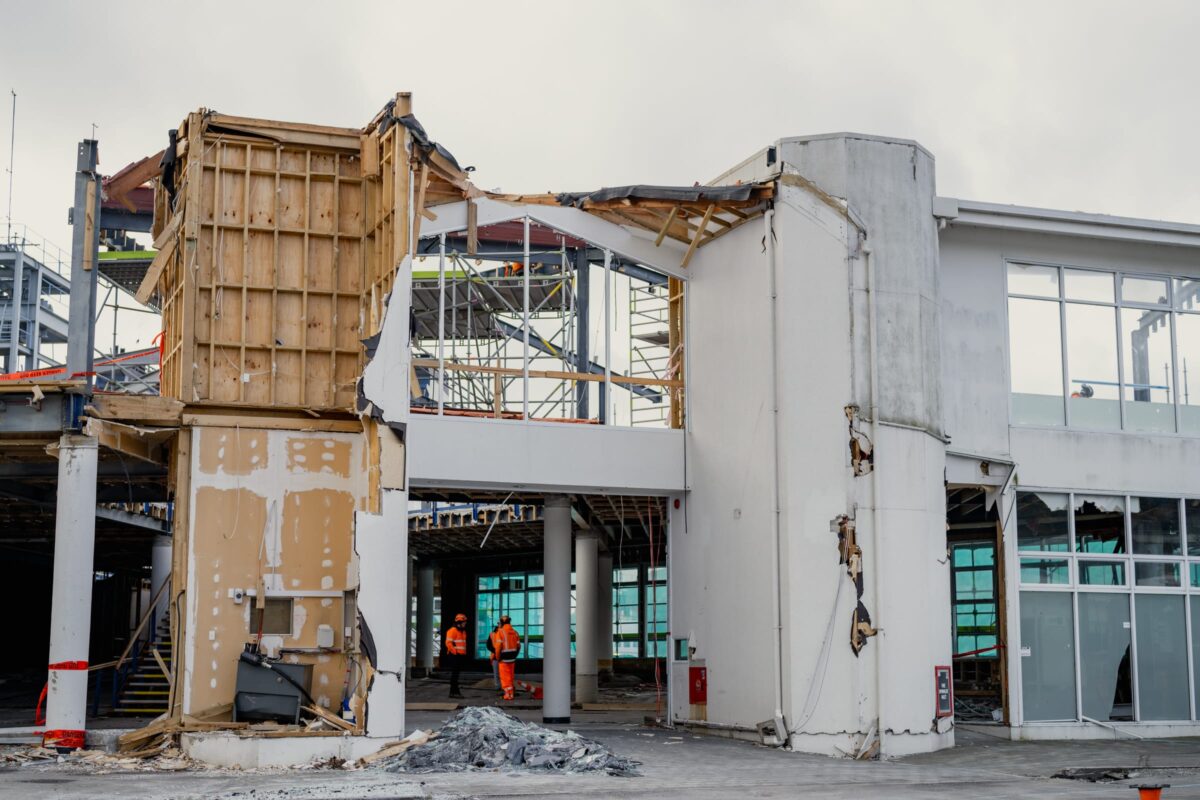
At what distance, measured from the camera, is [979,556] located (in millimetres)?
31281

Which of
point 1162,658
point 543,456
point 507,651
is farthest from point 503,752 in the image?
point 507,651

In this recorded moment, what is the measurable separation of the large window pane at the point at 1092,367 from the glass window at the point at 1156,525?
1.44 m

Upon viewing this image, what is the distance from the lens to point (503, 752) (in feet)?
50.0

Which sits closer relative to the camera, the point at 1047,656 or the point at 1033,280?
the point at 1047,656

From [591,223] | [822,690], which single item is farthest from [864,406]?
[591,223]

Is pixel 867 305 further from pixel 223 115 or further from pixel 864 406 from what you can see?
pixel 223 115

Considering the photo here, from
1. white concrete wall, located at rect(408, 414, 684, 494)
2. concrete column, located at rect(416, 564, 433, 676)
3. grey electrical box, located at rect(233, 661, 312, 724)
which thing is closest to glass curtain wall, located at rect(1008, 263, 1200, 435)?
white concrete wall, located at rect(408, 414, 684, 494)

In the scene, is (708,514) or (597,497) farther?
(597,497)

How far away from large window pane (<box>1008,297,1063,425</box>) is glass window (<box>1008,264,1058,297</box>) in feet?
0.55

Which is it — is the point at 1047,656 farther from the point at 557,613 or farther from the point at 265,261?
the point at 265,261

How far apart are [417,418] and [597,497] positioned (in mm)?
6130

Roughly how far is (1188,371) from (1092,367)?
77.1 inches

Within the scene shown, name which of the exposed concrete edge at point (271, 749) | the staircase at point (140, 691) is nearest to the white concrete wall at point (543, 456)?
the exposed concrete edge at point (271, 749)

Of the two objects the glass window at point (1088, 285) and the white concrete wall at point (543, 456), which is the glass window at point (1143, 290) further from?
the white concrete wall at point (543, 456)
